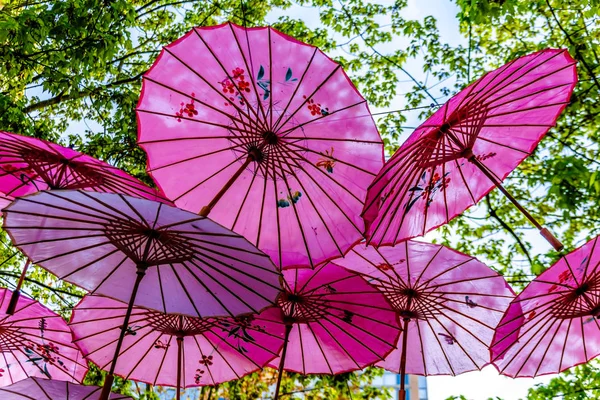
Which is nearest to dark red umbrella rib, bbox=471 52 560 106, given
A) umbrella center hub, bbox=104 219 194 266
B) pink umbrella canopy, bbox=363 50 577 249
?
pink umbrella canopy, bbox=363 50 577 249

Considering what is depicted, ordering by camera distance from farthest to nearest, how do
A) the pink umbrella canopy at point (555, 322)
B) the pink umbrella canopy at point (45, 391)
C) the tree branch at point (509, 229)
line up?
the tree branch at point (509, 229)
the pink umbrella canopy at point (45, 391)
the pink umbrella canopy at point (555, 322)

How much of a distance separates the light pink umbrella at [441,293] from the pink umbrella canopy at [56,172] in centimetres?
145

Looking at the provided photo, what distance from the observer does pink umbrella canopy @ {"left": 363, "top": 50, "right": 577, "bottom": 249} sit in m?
2.89

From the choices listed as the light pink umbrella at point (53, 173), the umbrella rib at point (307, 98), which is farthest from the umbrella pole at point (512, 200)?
the light pink umbrella at point (53, 173)

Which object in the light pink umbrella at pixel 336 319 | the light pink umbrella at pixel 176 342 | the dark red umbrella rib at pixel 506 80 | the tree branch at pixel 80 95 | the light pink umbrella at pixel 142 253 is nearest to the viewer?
the light pink umbrella at pixel 142 253

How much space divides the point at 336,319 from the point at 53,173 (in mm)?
2030

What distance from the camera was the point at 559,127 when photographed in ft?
22.3

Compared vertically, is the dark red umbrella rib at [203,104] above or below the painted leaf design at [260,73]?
below

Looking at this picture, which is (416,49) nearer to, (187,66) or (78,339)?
(187,66)

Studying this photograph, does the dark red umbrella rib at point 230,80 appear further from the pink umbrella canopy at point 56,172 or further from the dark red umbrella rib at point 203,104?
the pink umbrella canopy at point 56,172

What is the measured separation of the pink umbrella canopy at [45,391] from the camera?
3.21 m

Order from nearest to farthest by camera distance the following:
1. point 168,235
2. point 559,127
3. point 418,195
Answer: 1. point 168,235
2. point 418,195
3. point 559,127

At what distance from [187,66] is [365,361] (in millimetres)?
2262

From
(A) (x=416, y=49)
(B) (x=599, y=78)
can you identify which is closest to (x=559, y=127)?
(B) (x=599, y=78)
